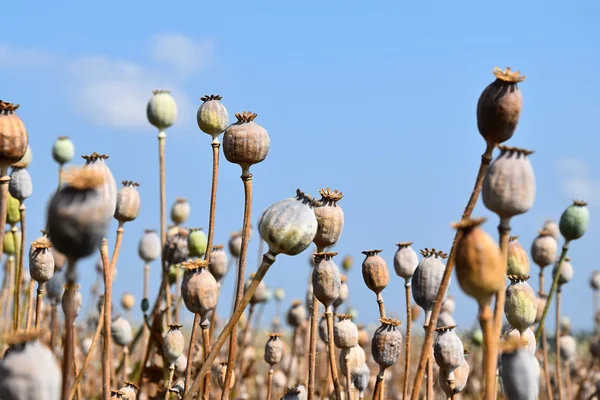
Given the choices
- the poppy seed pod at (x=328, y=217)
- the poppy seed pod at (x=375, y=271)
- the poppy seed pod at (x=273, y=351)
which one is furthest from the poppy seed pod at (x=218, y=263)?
the poppy seed pod at (x=328, y=217)

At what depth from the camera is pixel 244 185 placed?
75.7 inches

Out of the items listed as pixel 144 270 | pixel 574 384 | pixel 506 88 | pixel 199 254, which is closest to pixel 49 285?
pixel 199 254

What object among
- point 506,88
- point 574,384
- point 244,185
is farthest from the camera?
point 574,384

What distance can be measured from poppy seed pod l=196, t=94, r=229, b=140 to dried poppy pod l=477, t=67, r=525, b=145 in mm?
922

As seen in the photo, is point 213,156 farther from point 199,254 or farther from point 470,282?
point 470,282

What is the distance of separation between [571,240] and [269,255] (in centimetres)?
168

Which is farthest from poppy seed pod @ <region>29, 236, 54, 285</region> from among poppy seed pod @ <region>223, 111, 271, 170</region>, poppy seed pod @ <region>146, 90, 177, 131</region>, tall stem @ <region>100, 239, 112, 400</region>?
poppy seed pod @ <region>146, 90, 177, 131</region>

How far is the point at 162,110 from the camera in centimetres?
319

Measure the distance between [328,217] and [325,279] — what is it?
0.15m

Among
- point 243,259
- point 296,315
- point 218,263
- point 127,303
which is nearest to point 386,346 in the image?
point 243,259

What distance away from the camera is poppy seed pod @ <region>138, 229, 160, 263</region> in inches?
133

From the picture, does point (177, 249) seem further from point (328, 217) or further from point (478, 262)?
point (478, 262)

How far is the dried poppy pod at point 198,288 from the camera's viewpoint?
1735 millimetres

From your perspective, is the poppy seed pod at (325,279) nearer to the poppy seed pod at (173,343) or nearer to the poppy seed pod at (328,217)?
the poppy seed pod at (328,217)
